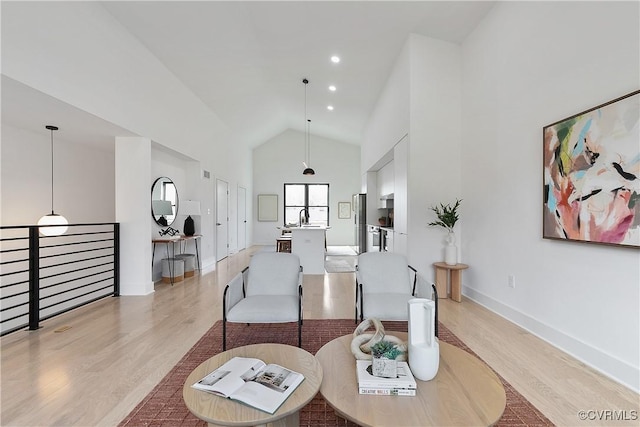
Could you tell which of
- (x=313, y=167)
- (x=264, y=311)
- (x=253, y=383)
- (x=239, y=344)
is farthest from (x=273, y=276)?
(x=313, y=167)

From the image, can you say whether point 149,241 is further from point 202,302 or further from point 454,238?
point 454,238

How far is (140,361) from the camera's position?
2.52m

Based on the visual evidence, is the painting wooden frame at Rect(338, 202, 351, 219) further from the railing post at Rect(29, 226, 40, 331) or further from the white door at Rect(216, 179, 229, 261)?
the railing post at Rect(29, 226, 40, 331)

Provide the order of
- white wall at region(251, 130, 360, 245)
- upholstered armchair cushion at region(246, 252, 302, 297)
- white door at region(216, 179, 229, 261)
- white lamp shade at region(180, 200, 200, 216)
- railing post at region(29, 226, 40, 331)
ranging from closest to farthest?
upholstered armchair cushion at region(246, 252, 302, 297) → railing post at region(29, 226, 40, 331) → white lamp shade at region(180, 200, 200, 216) → white door at region(216, 179, 229, 261) → white wall at region(251, 130, 360, 245)

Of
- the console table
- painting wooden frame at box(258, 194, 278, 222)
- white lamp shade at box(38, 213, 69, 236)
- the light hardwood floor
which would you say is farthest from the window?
white lamp shade at box(38, 213, 69, 236)

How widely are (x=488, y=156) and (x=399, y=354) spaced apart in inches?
123

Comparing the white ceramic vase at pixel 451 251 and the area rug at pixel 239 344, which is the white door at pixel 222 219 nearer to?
the area rug at pixel 239 344

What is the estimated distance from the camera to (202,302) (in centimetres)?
418

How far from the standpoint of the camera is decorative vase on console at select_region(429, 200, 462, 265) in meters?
4.15

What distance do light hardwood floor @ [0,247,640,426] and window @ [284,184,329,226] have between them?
23.4 feet

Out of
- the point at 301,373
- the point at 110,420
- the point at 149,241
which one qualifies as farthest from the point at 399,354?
the point at 149,241

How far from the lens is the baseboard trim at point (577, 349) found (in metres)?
2.13

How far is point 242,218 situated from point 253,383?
28.9 ft

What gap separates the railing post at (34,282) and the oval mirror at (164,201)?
6.54ft
